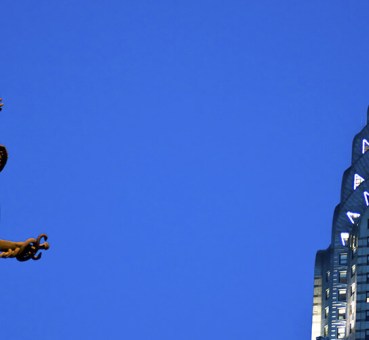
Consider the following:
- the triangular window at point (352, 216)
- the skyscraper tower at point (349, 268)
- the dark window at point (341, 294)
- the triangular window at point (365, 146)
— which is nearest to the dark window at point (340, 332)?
the skyscraper tower at point (349, 268)

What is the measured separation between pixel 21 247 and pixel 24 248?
75 millimetres

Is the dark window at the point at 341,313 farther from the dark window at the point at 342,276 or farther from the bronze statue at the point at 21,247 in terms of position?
the bronze statue at the point at 21,247

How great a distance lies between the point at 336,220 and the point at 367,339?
105 ft

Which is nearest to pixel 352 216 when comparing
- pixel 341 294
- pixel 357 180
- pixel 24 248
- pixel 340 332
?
pixel 357 180

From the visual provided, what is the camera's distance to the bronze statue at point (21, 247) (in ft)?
34.9

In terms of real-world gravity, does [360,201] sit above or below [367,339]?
above

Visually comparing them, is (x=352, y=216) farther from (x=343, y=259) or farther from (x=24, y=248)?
(x=24, y=248)

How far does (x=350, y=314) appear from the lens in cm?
17025

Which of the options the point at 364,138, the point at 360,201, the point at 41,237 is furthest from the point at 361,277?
the point at 41,237

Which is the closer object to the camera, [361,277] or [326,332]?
[361,277]

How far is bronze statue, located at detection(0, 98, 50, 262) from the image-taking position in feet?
34.9

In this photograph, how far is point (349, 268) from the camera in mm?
173000

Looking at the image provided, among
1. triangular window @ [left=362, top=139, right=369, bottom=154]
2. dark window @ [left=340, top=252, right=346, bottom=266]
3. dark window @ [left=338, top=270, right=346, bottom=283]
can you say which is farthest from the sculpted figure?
triangular window @ [left=362, top=139, right=369, bottom=154]

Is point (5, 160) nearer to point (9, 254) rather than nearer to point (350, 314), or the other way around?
point (9, 254)
